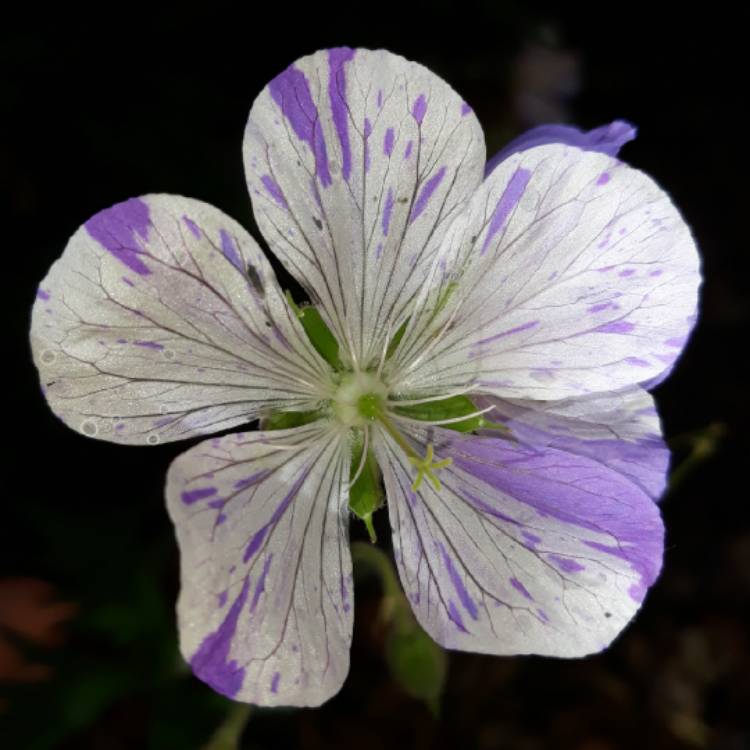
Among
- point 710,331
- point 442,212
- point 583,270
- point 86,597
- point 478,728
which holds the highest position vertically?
point 442,212

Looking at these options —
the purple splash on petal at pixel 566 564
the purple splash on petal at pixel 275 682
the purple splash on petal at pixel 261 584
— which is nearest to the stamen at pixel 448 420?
the purple splash on petal at pixel 566 564

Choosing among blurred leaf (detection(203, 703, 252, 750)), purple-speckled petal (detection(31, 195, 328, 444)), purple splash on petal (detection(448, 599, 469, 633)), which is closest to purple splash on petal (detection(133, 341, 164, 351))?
purple-speckled petal (detection(31, 195, 328, 444))

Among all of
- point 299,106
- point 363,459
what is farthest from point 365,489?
point 299,106

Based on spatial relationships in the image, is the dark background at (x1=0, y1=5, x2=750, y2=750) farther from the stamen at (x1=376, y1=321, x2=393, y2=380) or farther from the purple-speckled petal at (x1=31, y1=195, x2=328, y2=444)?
the purple-speckled petal at (x1=31, y1=195, x2=328, y2=444)

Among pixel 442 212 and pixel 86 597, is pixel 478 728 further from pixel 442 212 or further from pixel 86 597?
pixel 442 212

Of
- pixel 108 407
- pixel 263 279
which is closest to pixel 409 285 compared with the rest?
pixel 263 279

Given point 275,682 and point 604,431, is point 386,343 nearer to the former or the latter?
point 604,431

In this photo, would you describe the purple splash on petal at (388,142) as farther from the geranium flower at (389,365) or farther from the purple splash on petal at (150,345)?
the purple splash on petal at (150,345)
